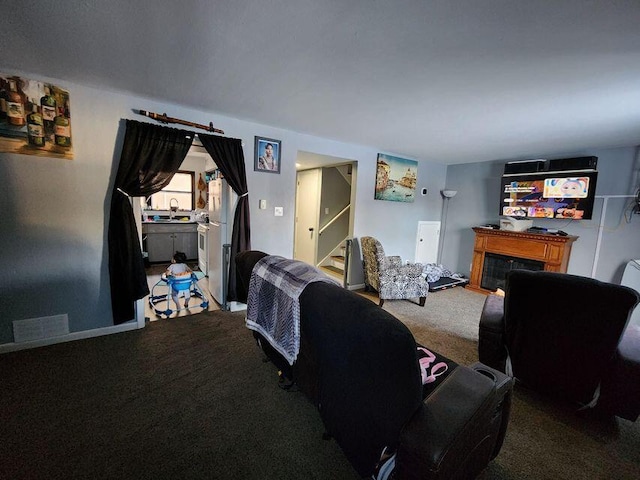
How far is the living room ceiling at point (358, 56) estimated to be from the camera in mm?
1352

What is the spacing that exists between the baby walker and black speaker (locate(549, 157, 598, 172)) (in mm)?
5480

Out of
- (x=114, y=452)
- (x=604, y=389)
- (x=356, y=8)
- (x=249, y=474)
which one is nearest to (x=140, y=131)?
(x=356, y=8)

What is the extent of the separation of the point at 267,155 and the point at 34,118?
2.11m

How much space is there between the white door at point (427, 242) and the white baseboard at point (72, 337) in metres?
4.88

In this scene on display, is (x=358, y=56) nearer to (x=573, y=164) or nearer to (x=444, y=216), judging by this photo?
(x=573, y=164)

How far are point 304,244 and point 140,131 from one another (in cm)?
364

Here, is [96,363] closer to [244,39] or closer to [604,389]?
[244,39]

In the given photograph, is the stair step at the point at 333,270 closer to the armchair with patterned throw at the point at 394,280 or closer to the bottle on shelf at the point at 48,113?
the armchair with patterned throw at the point at 394,280

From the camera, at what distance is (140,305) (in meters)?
2.79

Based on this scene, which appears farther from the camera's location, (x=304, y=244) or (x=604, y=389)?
(x=304, y=244)

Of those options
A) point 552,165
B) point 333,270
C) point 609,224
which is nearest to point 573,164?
point 552,165

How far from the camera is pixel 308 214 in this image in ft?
18.3

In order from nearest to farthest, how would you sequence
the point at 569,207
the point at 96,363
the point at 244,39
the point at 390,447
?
1. the point at 390,447
2. the point at 244,39
3. the point at 96,363
4. the point at 569,207

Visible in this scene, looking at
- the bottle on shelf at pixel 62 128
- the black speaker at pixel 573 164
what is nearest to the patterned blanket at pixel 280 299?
the bottle on shelf at pixel 62 128
